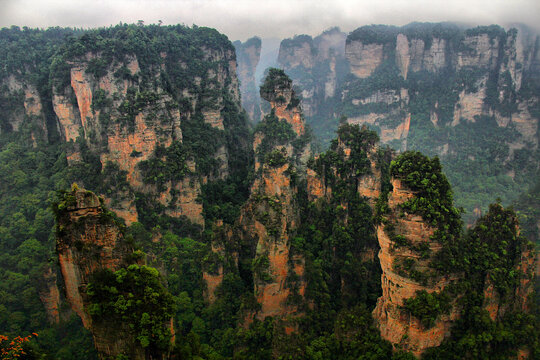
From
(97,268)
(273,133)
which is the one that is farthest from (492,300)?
(273,133)

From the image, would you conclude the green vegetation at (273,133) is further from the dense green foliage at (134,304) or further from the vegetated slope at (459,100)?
the dense green foliage at (134,304)

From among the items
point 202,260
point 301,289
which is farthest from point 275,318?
point 202,260

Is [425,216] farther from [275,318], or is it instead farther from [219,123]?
[219,123]

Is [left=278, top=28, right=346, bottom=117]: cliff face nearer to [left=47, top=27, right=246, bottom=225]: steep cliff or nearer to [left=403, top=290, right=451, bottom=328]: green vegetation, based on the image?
[left=47, top=27, right=246, bottom=225]: steep cliff

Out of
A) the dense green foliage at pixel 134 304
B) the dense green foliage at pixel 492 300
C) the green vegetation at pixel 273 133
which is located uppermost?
the green vegetation at pixel 273 133

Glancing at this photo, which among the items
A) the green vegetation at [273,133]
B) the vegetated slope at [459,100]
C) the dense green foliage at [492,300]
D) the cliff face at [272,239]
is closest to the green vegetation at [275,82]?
the green vegetation at [273,133]

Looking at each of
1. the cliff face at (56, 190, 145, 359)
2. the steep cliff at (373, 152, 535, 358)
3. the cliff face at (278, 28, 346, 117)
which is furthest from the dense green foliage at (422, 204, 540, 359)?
the cliff face at (278, 28, 346, 117)

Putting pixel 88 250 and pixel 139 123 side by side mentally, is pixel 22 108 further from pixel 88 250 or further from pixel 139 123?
pixel 88 250
